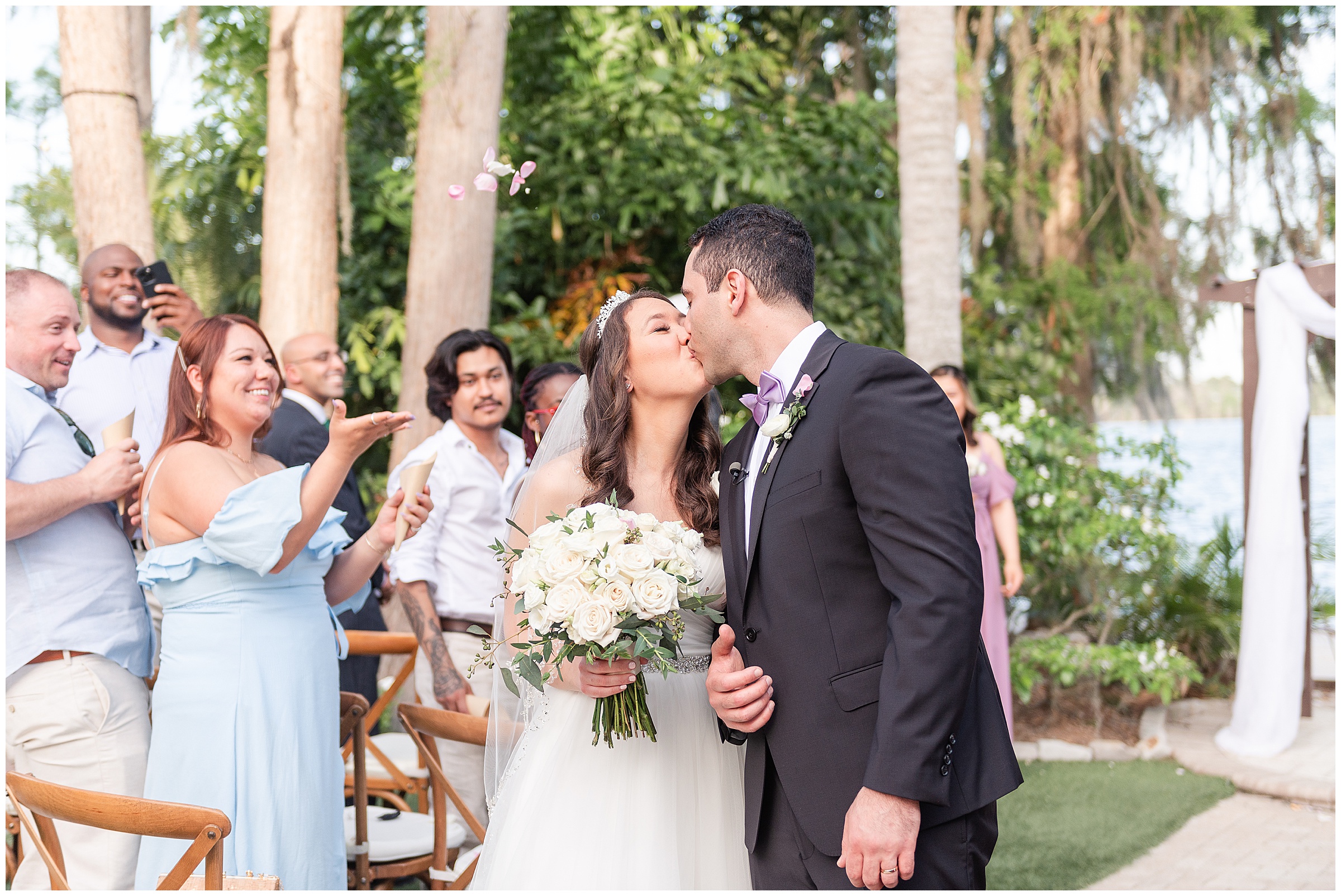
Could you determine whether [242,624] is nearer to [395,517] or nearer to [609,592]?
[395,517]

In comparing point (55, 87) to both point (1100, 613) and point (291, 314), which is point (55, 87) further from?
point (1100, 613)

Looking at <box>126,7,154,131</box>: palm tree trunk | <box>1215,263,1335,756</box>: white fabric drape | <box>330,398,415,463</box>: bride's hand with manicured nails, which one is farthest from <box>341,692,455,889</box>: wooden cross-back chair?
<box>1215,263,1335,756</box>: white fabric drape

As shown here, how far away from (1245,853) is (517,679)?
13.2ft

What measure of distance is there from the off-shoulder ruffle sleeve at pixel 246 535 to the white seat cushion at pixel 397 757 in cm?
140

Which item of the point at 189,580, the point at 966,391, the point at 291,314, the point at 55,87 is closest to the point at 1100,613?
the point at 966,391

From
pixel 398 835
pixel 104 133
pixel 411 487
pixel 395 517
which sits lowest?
pixel 398 835

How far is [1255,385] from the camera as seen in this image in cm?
776

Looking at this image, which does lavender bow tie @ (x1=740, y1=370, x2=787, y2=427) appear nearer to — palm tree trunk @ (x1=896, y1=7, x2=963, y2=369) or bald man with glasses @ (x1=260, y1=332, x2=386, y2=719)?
bald man with glasses @ (x1=260, y1=332, x2=386, y2=719)

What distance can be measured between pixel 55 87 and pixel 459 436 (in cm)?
1397

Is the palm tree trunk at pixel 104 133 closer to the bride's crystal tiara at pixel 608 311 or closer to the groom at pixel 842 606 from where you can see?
the bride's crystal tiara at pixel 608 311

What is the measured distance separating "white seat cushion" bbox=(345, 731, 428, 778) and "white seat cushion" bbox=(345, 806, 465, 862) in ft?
0.73

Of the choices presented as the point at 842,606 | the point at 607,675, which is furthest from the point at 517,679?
the point at 842,606

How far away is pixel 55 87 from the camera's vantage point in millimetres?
15016

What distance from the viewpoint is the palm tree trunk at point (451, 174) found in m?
6.39
